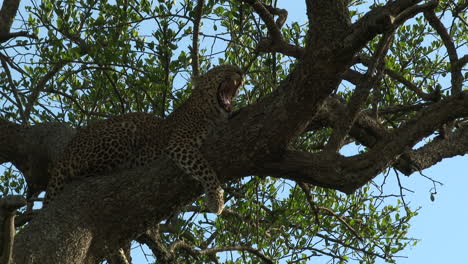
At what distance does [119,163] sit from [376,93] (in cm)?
219

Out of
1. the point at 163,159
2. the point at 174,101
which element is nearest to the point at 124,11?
the point at 174,101

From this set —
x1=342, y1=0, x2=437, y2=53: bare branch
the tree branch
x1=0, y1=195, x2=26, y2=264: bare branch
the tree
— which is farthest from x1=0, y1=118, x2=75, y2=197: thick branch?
the tree branch

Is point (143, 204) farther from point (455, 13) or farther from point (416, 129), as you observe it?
point (455, 13)

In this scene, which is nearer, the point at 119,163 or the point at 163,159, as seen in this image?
the point at 163,159

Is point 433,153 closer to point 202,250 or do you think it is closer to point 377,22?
point 377,22

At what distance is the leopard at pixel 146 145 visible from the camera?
5828mm

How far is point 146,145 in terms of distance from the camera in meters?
6.57

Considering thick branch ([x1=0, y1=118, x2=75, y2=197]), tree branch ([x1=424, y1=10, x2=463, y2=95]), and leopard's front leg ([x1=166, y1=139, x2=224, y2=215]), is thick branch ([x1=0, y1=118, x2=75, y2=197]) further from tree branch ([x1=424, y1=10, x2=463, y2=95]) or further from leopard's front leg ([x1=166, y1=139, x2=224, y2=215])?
tree branch ([x1=424, y1=10, x2=463, y2=95])

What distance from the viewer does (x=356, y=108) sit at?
18.2ft

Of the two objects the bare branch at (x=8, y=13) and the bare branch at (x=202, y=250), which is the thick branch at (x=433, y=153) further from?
the bare branch at (x=8, y=13)

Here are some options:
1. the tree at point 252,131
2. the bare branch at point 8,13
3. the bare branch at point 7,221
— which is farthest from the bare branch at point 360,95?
the bare branch at point 8,13

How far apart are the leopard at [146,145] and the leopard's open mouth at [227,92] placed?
0.01 m

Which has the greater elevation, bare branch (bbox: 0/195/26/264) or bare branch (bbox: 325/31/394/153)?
bare branch (bbox: 325/31/394/153)

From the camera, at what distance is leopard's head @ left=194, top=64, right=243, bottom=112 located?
753 centimetres
